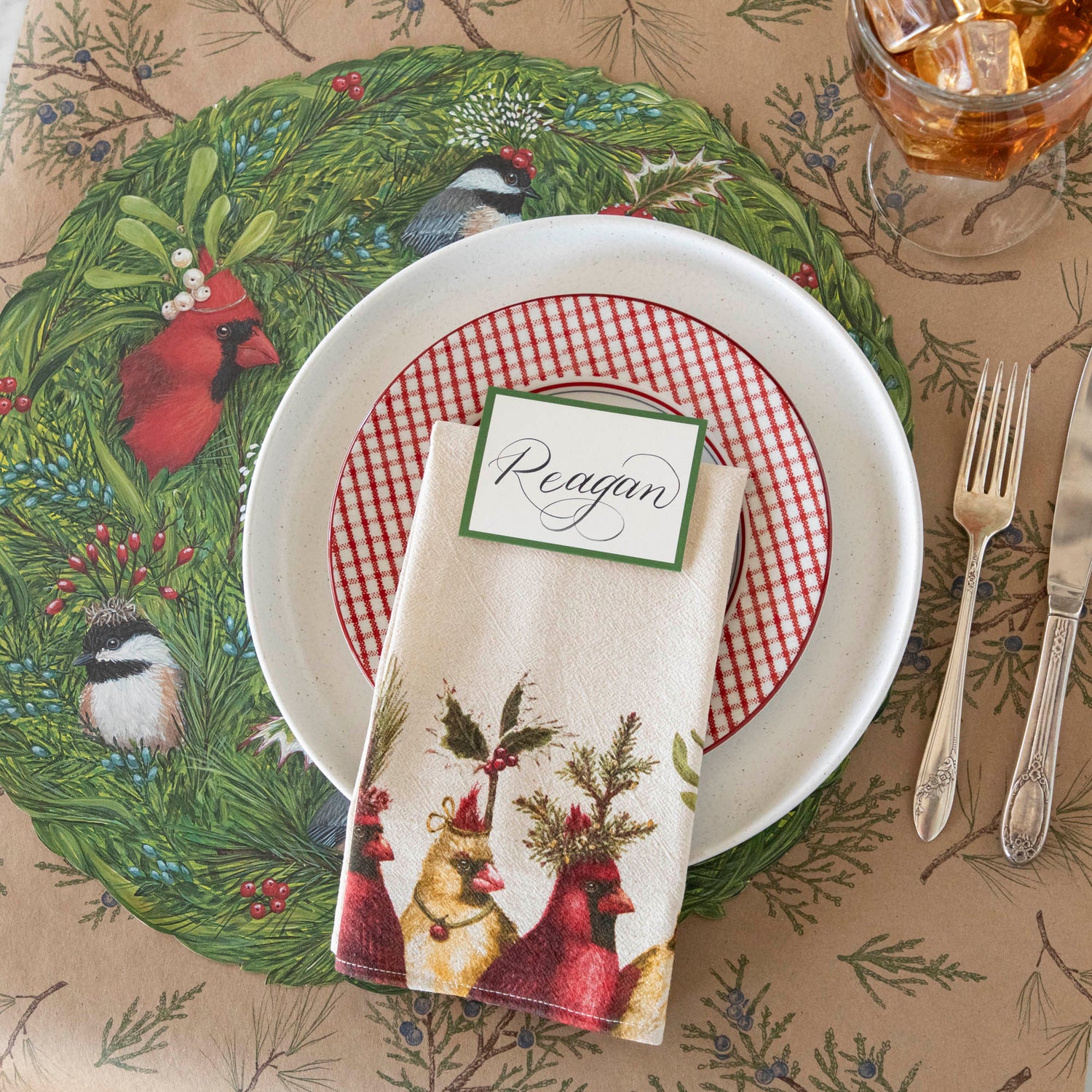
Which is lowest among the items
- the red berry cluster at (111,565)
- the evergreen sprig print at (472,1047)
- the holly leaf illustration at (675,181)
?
the evergreen sprig print at (472,1047)

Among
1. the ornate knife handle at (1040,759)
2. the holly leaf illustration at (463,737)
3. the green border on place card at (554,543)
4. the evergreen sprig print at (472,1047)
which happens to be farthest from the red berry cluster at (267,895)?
the ornate knife handle at (1040,759)

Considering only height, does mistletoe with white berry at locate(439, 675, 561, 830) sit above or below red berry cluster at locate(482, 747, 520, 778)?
above

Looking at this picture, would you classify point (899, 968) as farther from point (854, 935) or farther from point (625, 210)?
point (625, 210)

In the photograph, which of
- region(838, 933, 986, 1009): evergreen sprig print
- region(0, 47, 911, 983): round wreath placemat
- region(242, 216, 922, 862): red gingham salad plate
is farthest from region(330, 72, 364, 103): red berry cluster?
region(838, 933, 986, 1009): evergreen sprig print

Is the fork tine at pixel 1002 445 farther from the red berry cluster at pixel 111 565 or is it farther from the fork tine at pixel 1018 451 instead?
the red berry cluster at pixel 111 565

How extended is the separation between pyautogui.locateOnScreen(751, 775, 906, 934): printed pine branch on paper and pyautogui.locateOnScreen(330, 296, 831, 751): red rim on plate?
0.13 m

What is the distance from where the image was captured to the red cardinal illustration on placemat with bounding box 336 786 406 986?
55 centimetres

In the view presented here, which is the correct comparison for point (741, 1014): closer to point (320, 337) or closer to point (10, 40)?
point (320, 337)

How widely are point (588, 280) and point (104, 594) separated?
18.4 inches

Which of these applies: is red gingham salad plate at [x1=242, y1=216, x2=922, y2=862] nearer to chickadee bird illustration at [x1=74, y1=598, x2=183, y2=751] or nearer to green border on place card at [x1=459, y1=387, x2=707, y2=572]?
green border on place card at [x1=459, y1=387, x2=707, y2=572]

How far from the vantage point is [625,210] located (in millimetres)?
698

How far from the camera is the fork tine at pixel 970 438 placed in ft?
2.13

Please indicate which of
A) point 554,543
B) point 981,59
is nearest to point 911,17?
point 981,59

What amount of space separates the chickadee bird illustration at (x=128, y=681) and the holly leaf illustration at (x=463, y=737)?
26 cm
